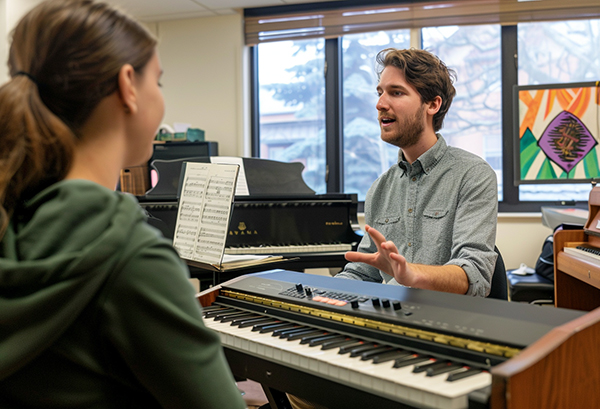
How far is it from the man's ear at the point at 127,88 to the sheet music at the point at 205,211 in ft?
3.75

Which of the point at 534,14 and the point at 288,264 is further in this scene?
the point at 534,14

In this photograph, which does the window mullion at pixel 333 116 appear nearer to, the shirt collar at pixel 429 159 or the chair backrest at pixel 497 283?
the shirt collar at pixel 429 159

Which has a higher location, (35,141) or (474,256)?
(35,141)

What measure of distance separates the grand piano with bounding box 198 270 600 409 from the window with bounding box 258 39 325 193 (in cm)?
396

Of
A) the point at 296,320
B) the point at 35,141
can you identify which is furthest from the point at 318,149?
the point at 35,141

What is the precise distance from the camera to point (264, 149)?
17.6 feet

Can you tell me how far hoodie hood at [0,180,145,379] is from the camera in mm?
594

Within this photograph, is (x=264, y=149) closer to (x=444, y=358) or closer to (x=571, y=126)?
(x=571, y=126)

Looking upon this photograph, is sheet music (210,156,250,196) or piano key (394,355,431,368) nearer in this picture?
piano key (394,355,431,368)

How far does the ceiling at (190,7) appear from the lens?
4.86 metres

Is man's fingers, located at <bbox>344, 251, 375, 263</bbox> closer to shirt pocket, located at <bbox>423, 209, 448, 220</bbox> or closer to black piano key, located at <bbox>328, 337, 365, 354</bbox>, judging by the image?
black piano key, located at <bbox>328, 337, 365, 354</bbox>

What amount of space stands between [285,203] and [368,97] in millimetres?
2283

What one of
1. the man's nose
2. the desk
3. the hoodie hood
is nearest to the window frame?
the desk

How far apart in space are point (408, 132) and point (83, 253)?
4.89ft
